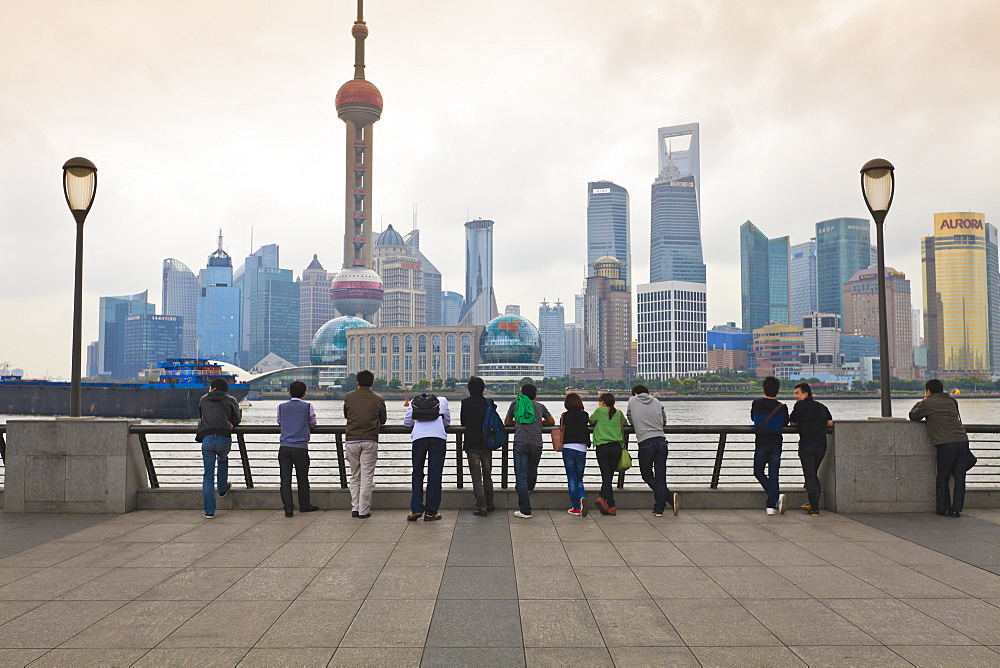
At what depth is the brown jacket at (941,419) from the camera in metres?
10.6

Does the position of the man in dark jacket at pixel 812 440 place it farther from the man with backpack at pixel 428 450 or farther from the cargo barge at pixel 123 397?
the cargo barge at pixel 123 397

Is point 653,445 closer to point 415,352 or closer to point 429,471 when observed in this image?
point 429,471

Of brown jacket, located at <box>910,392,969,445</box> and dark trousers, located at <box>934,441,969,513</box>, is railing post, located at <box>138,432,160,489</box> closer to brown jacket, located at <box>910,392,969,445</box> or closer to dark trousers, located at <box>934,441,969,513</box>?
brown jacket, located at <box>910,392,969,445</box>

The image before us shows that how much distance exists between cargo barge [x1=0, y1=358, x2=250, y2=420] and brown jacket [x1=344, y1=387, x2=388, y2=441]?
78359 mm

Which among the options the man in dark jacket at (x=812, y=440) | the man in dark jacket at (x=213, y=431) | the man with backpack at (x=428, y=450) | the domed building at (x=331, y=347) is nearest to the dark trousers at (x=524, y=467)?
the man with backpack at (x=428, y=450)

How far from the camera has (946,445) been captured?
10531 millimetres

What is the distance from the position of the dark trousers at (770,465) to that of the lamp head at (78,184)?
11349 millimetres

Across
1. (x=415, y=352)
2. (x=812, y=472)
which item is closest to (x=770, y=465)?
(x=812, y=472)

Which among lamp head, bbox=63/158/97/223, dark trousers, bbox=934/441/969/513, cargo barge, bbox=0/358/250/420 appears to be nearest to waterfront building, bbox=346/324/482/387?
cargo barge, bbox=0/358/250/420

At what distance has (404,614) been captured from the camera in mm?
6062

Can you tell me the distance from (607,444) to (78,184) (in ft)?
31.0

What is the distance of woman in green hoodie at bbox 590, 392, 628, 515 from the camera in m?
10.7

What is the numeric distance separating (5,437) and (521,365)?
164 metres

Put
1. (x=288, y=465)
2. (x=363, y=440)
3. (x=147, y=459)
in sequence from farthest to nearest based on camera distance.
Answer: (x=147, y=459)
(x=288, y=465)
(x=363, y=440)
